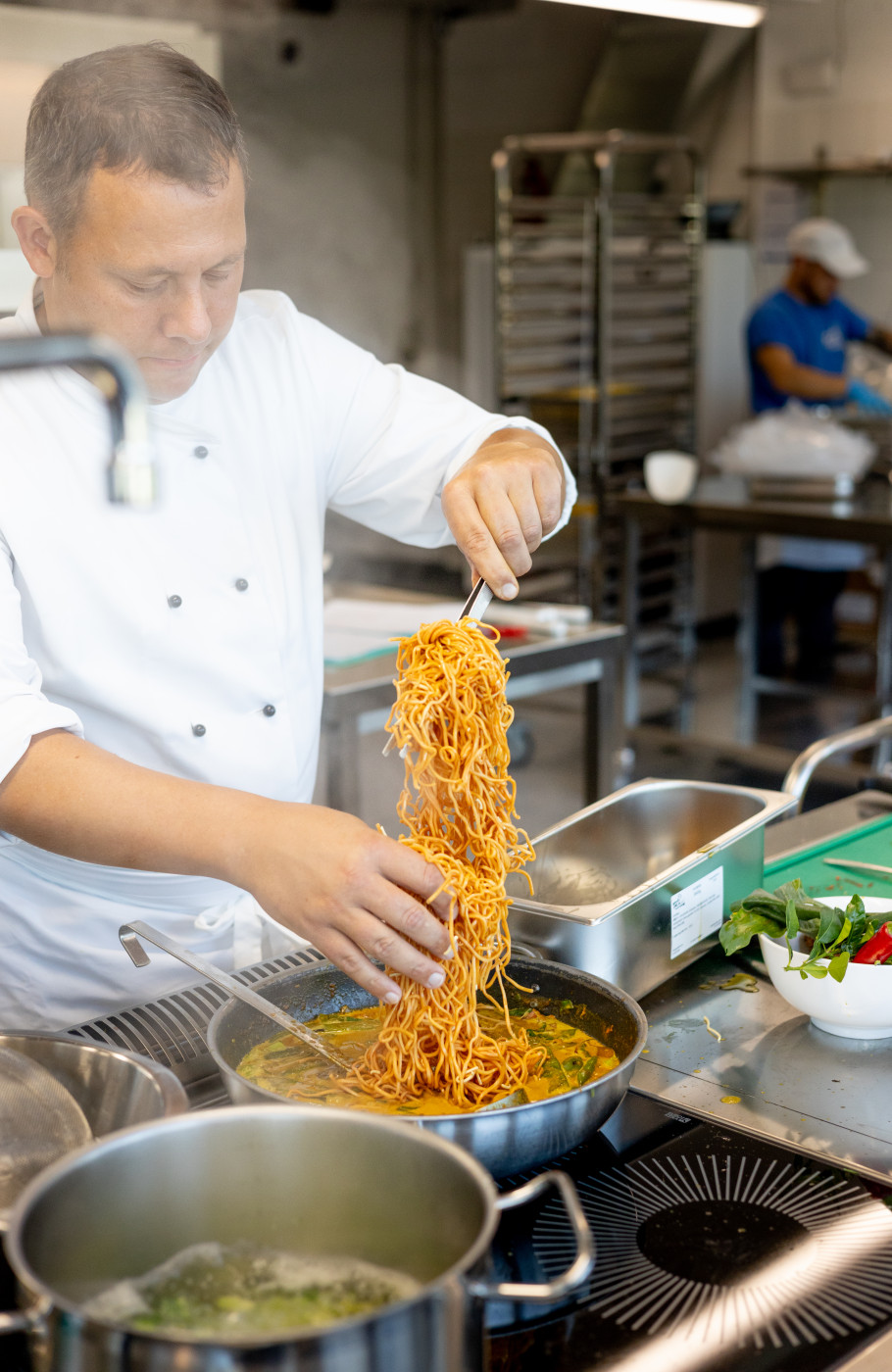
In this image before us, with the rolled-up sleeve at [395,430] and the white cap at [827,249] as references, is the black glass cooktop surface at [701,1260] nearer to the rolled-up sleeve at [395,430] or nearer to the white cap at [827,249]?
the rolled-up sleeve at [395,430]

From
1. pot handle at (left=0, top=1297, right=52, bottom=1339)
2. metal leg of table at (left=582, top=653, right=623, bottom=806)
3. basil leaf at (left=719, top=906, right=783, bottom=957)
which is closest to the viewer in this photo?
pot handle at (left=0, top=1297, right=52, bottom=1339)

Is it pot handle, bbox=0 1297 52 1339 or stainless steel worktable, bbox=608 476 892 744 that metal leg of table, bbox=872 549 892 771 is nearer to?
stainless steel worktable, bbox=608 476 892 744

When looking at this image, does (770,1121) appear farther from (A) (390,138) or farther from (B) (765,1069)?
(A) (390,138)

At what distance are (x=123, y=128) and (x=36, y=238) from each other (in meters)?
0.19

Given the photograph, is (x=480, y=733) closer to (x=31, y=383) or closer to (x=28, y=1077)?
(x=28, y=1077)

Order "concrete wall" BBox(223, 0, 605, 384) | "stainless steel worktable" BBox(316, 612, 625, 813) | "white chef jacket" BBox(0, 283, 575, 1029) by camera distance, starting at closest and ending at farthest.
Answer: "white chef jacket" BBox(0, 283, 575, 1029)
"stainless steel worktable" BBox(316, 612, 625, 813)
"concrete wall" BBox(223, 0, 605, 384)

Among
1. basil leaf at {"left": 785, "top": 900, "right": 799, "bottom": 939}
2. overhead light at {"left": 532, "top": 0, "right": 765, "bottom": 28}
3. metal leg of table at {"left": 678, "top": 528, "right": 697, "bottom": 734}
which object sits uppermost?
overhead light at {"left": 532, "top": 0, "right": 765, "bottom": 28}

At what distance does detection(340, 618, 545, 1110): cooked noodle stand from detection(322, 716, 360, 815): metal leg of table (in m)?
1.42

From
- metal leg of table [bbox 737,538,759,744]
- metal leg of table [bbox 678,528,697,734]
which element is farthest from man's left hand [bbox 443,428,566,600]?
metal leg of table [bbox 678,528,697,734]

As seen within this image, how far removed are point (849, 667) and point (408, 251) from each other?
11.8 ft

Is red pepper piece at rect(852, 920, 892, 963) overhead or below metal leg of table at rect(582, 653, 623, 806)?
overhead

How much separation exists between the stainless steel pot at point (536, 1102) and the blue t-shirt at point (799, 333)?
207 inches

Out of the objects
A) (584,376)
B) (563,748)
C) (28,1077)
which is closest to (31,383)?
(28,1077)

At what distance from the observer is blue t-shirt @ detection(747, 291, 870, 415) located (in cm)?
615
